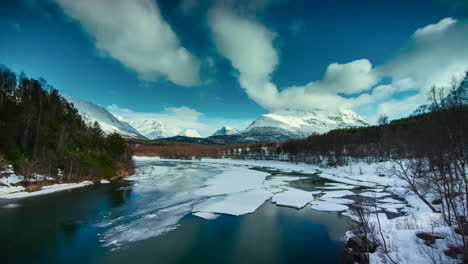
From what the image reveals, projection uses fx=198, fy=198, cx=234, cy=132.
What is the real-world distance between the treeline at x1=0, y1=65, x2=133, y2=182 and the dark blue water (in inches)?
436

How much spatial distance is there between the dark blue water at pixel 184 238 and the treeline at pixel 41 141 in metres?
11.1

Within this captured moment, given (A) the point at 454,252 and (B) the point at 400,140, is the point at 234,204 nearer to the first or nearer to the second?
(A) the point at 454,252

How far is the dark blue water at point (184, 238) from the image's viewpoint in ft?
26.1

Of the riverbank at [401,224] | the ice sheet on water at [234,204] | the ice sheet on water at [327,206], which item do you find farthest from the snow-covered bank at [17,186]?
the ice sheet on water at [327,206]

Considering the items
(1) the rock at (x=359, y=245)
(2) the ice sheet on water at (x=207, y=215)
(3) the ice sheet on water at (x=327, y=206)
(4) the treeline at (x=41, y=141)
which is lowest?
(2) the ice sheet on water at (x=207, y=215)

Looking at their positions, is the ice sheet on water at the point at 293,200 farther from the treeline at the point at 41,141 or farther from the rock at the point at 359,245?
the treeline at the point at 41,141

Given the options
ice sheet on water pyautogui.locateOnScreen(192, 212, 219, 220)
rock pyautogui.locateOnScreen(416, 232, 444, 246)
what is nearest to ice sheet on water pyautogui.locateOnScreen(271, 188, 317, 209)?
ice sheet on water pyautogui.locateOnScreen(192, 212, 219, 220)

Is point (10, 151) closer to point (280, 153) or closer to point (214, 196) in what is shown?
point (214, 196)

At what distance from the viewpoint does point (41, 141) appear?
86.3ft

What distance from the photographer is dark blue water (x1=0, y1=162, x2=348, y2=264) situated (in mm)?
7953

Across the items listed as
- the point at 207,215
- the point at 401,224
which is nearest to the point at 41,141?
the point at 207,215

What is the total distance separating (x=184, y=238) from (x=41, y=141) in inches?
1134

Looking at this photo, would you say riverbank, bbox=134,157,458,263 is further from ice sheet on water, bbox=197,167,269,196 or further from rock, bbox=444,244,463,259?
ice sheet on water, bbox=197,167,269,196

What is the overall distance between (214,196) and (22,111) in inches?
1151
